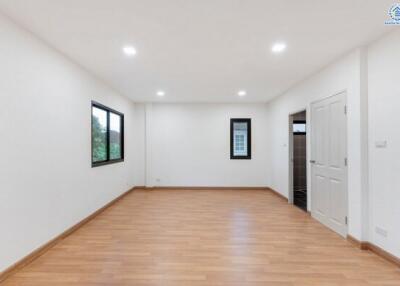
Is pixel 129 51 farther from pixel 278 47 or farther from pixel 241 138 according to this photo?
pixel 241 138

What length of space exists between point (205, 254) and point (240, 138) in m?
4.70

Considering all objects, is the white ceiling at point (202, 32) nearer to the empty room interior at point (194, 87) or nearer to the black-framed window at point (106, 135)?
the empty room interior at point (194, 87)

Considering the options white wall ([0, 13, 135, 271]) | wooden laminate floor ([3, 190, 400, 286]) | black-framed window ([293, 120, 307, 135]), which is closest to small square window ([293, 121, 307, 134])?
black-framed window ([293, 120, 307, 135])

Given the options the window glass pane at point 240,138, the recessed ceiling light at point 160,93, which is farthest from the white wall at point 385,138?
the window glass pane at point 240,138

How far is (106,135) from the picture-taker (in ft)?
16.6

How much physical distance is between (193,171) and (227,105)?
2.27 metres

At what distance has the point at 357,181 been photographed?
9.98 feet

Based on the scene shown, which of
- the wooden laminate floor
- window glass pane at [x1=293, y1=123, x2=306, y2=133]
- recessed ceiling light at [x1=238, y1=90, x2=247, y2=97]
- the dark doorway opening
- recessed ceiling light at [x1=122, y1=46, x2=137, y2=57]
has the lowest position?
the wooden laminate floor

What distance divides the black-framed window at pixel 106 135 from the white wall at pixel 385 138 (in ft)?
14.3

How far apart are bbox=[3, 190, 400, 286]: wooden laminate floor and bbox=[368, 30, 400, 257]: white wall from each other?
0.43 m

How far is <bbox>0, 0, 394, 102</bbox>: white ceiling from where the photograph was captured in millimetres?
2182

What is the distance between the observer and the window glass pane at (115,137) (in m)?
5.37

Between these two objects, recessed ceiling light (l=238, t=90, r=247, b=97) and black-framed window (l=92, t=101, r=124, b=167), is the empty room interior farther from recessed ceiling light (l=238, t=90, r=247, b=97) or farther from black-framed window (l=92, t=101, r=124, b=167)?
recessed ceiling light (l=238, t=90, r=247, b=97)

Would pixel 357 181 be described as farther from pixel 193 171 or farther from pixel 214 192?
pixel 193 171
